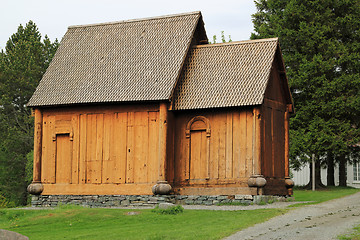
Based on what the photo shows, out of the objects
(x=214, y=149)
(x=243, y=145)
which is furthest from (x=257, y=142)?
(x=214, y=149)

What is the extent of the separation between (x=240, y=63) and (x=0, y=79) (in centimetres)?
3496

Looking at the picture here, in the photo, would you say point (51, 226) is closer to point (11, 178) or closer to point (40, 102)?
point (40, 102)

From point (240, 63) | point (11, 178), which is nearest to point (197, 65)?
point (240, 63)

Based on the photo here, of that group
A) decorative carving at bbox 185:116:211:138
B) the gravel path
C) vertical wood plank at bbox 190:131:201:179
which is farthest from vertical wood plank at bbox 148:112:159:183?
the gravel path

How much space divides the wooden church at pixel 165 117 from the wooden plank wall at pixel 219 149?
4cm

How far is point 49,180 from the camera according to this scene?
99.0ft

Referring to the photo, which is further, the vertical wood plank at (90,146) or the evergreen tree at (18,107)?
the evergreen tree at (18,107)

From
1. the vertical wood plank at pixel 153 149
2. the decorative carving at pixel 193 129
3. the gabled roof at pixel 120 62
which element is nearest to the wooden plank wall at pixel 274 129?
the decorative carving at pixel 193 129

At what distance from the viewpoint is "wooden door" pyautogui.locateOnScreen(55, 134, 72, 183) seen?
29.9m

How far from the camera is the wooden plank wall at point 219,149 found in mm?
27109

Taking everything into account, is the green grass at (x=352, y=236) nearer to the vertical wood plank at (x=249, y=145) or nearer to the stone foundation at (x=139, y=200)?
the stone foundation at (x=139, y=200)

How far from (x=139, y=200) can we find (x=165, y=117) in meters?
3.92

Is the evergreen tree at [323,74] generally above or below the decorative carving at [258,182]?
above

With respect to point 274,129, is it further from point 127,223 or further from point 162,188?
point 127,223
